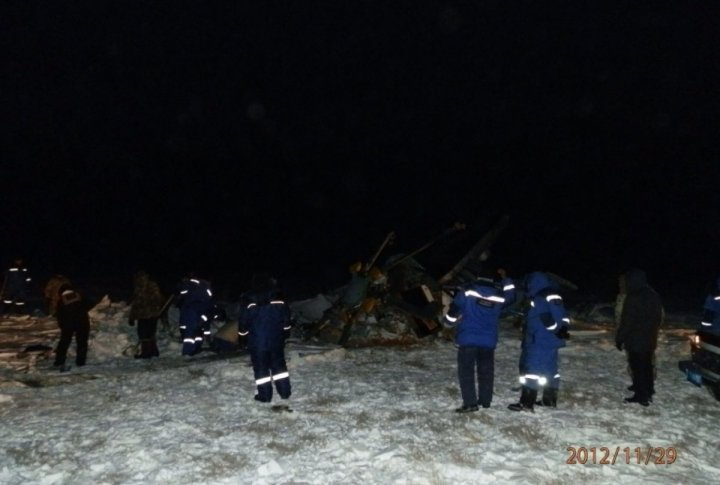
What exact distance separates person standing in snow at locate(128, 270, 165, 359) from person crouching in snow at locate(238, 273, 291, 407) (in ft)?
12.7

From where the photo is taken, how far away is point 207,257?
66125 millimetres

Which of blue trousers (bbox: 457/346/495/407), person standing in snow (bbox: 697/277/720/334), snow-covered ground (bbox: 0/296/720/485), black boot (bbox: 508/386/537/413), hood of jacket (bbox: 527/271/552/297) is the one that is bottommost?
snow-covered ground (bbox: 0/296/720/485)

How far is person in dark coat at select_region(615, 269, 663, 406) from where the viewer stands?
8.16 meters

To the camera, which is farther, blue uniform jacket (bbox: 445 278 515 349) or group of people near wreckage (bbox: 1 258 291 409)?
group of people near wreckage (bbox: 1 258 291 409)

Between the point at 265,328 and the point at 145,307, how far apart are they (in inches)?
171

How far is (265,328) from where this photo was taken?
8.31 metres

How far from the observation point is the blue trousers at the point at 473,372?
25.9 feet

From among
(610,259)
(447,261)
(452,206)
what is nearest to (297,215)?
(452,206)

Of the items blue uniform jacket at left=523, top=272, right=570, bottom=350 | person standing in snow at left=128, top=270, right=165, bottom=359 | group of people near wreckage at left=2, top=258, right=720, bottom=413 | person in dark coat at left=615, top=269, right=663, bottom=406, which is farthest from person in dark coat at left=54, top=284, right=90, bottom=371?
person in dark coat at left=615, top=269, right=663, bottom=406

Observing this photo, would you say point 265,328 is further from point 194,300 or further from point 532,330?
point 194,300

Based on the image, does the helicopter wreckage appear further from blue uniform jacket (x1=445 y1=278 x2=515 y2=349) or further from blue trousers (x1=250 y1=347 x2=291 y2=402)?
blue uniform jacket (x1=445 y1=278 x2=515 y2=349)

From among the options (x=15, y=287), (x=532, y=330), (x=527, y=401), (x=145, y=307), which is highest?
(x=532, y=330)

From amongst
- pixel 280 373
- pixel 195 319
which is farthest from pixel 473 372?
pixel 195 319

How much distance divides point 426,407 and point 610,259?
50.1m
